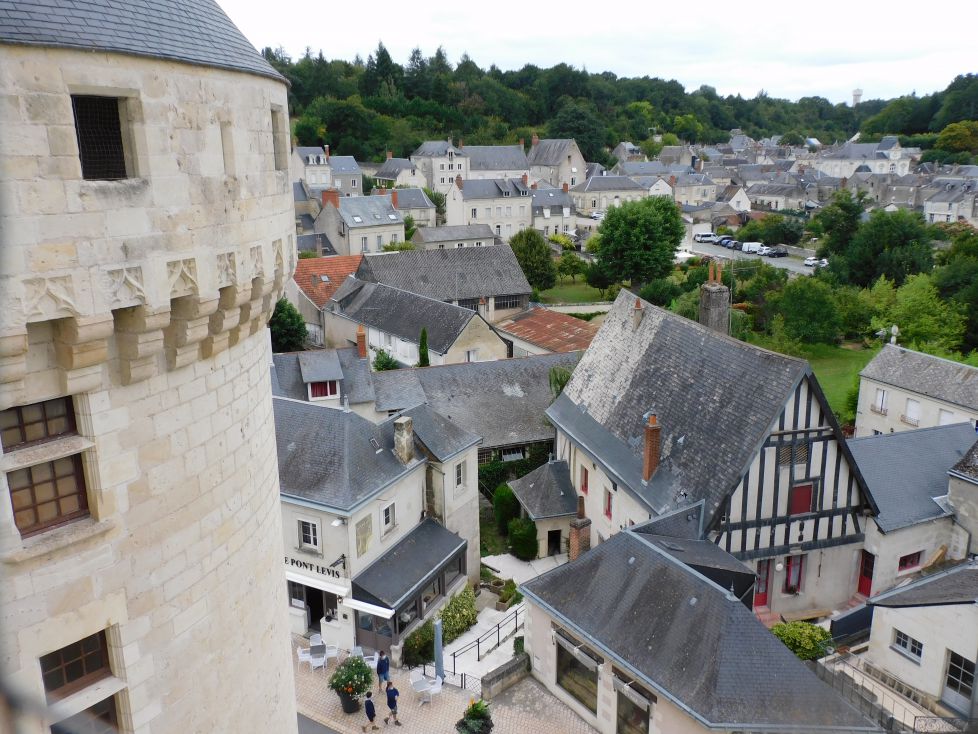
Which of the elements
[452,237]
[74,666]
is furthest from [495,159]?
[74,666]

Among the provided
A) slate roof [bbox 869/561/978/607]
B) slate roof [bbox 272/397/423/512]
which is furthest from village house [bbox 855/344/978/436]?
slate roof [bbox 272/397/423/512]

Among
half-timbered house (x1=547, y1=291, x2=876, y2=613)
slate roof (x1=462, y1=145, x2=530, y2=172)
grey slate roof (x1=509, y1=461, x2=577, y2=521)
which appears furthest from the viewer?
slate roof (x1=462, y1=145, x2=530, y2=172)

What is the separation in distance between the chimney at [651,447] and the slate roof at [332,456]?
574 cm

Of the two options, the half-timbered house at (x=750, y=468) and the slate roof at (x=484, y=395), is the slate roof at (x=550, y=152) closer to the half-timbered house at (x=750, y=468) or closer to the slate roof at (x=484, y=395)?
the slate roof at (x=484, y=395)

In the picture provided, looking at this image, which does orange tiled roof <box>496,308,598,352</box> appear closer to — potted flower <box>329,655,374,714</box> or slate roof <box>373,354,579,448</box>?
slate roof <box>373,354,579,448</box>

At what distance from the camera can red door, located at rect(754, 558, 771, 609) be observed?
1744 cm

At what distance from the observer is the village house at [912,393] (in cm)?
2578

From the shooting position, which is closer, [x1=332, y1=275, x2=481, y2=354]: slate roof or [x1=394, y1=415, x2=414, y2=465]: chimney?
[x1=394, y1=415, x2=414, y2=465]: chimney

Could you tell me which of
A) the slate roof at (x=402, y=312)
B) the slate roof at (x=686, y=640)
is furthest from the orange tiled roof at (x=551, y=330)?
the slate roof at (x=686, y=640)

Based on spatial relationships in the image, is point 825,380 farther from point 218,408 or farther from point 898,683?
point 218,408

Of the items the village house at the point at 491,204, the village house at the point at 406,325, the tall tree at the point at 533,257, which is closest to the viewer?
the village house at the point at 406,325

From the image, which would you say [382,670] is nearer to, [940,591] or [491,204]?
[940,591]

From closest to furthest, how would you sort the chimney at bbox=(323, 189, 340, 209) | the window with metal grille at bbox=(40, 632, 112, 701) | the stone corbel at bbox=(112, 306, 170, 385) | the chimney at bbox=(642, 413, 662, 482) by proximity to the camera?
the stone corbel at bbox=(112, 306, 170, 385), the window with metal grille at bbox=(40, 632, 112, 701), the chimney at bbox=(642, 413, 662, 482), the chimney at bbox=(323, 189, 340, 209)

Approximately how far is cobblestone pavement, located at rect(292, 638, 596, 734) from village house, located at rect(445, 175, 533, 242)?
51468mm
